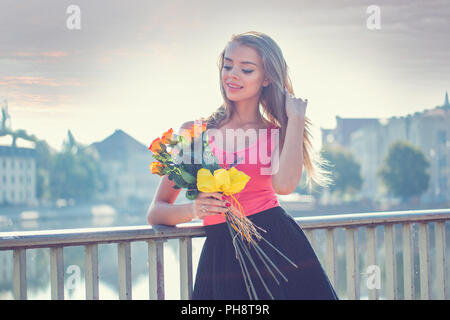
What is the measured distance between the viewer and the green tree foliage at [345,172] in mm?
46812

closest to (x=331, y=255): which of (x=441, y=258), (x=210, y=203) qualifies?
(x=441, y=258)

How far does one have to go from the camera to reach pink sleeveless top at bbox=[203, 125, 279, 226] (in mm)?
1639

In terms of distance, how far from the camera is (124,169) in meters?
59.1

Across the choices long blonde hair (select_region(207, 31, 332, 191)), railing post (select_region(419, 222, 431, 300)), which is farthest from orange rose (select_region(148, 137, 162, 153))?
railing post (select_region(419, 222, 431, 300))

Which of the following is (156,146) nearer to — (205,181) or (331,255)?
(205,181)

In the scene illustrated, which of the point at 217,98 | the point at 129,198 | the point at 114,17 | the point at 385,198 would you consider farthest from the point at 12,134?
the point at 217,98

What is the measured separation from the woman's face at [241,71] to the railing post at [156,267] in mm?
619

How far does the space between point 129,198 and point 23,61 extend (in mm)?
52326

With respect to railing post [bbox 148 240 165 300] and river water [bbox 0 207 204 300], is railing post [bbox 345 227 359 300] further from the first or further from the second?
railing post [bbox 148 240 165 300]

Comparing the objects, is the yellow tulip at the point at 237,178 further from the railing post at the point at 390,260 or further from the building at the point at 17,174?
the building at the point at 17,174

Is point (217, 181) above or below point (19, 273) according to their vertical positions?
above

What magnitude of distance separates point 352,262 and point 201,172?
1127 mm

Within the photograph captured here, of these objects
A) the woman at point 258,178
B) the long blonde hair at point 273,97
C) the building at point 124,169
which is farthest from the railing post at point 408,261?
the building at point 124,169
